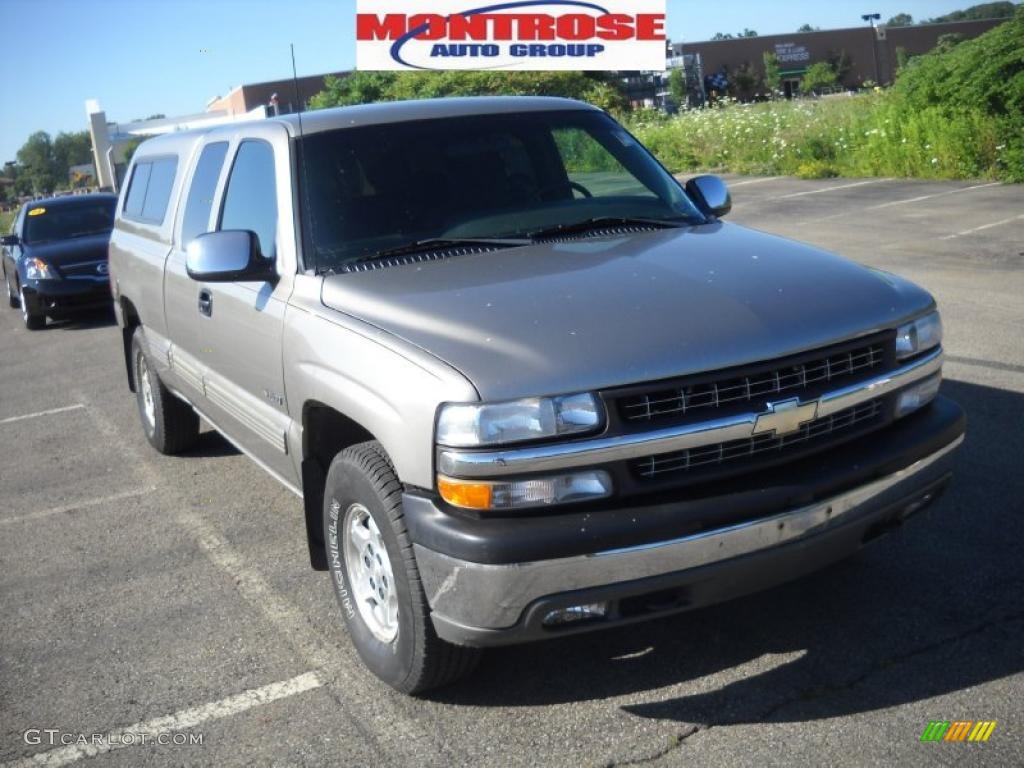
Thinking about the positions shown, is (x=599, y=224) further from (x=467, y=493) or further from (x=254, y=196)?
→ (x=467, y=493)

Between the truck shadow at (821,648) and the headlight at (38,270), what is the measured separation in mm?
11772

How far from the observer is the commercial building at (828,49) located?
9000cm

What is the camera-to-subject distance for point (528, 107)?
17.0ft

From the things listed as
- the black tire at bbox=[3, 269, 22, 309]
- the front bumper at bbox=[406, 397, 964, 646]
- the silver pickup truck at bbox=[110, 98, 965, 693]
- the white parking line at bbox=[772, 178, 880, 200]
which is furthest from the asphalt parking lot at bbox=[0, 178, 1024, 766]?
the white parking line at bbox=[772, 178, 880, 200]

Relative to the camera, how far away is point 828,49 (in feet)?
314

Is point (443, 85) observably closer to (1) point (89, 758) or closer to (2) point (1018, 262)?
(2) point (1018, 262)

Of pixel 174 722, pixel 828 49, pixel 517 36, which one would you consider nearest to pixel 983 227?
pixel 174 722

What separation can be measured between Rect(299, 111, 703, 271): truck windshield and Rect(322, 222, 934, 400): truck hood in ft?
0.80

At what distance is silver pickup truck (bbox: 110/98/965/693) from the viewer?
317cm

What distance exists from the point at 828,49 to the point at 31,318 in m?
92.1

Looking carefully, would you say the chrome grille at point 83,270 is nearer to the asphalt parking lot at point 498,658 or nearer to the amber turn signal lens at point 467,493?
the asphalt parking lot at point 498,658

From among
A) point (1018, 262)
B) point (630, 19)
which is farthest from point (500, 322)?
point (630, 19)

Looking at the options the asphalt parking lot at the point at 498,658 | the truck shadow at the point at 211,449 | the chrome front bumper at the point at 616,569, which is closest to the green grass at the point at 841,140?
the asphalt parking lot at the point at 498,658

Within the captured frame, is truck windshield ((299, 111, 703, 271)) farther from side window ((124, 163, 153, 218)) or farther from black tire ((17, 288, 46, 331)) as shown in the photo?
black tire ((17, 288, 46, 331))
